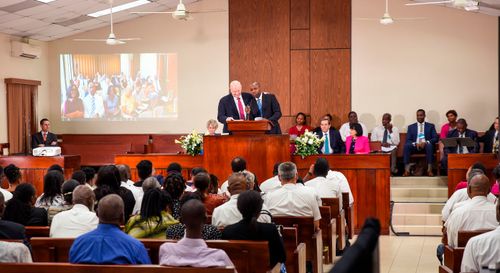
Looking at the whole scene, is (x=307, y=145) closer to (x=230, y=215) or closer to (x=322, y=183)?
(x=322, y=183)

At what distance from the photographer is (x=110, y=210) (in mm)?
3848

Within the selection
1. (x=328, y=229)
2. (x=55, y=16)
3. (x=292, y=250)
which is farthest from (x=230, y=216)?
(x=55, y=16)

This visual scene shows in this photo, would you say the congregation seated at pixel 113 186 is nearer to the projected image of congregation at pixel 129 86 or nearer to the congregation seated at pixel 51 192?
the congregation seated at pixel 51 192

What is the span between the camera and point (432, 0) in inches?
575

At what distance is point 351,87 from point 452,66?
→ 2.07 metres

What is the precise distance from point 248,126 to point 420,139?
5690 millimetres

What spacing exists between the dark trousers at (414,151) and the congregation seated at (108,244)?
10282 millimetres

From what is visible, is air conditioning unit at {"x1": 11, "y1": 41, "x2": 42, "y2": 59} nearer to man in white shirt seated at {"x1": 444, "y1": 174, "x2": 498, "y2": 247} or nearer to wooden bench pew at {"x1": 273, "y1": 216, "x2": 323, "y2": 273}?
wooden bench pew at {"x1": 273, "y1": 216, "x2": 323, "y2": 273}

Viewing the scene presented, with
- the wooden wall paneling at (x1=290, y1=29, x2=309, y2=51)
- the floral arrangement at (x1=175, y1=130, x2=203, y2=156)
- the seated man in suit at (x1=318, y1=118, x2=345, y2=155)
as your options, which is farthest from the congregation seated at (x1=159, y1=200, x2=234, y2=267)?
the wooden wall paneling at (x1=290, y1=29, x2=309, y2=51)

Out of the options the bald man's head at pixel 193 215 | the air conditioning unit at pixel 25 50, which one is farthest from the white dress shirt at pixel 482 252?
Answer: the air conditioning unit at pixel 25 50

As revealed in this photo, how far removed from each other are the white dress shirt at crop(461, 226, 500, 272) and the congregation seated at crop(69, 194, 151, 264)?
175 centimetres

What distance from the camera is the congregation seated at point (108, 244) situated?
3777mm

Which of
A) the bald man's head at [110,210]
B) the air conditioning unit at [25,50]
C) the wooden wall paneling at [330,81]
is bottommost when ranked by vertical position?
the bald man's head at [110,210]

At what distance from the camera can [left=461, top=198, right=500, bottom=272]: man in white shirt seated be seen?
152 inches
